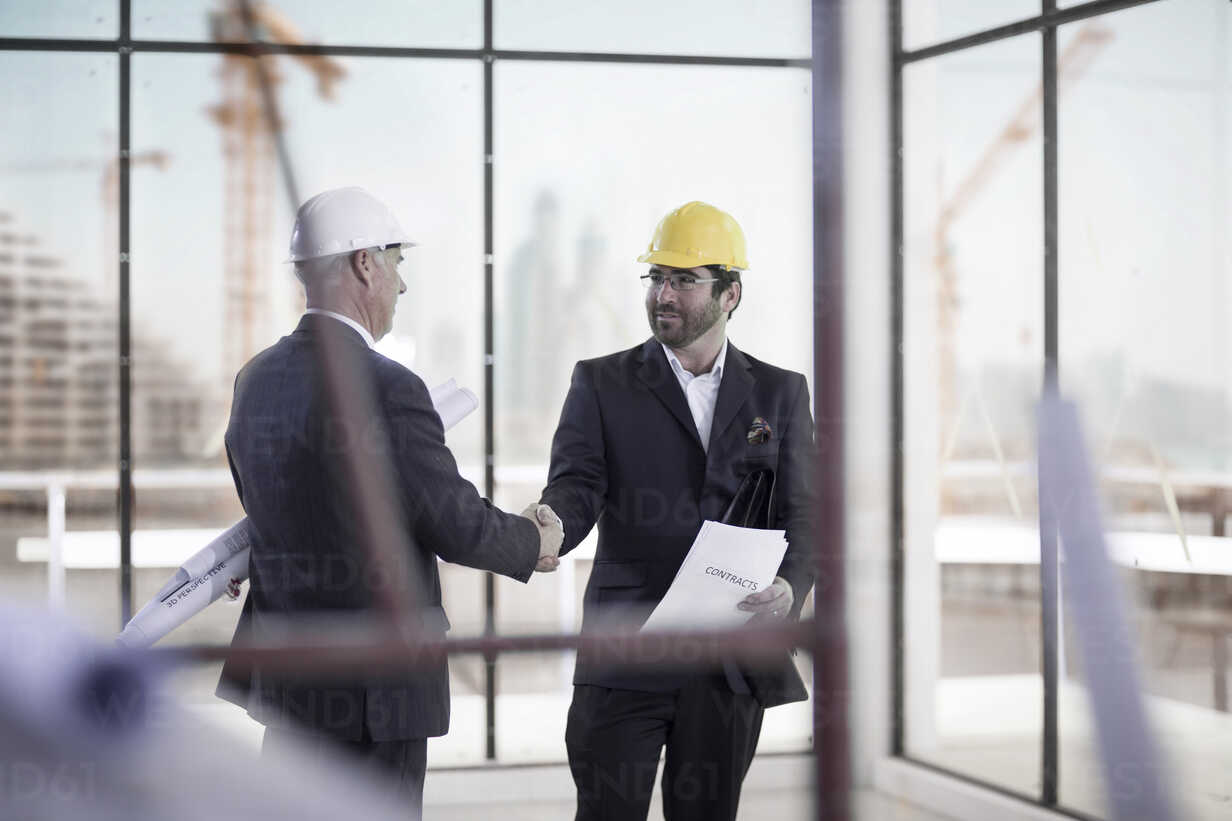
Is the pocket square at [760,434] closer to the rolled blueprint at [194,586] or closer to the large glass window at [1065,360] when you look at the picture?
the rolled blueprint at [194,586]

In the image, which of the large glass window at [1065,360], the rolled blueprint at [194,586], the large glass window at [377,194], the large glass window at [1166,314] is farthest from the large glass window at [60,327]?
the large glass window at [1166,314]

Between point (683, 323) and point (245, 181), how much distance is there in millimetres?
2021

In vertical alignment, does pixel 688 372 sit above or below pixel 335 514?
above

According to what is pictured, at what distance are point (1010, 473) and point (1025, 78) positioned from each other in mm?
1094

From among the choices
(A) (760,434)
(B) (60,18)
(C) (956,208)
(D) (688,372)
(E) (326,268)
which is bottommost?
(A) (760,434)

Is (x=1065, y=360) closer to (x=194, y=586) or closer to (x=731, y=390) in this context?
(x=731, y=390)

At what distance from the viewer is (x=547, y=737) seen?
3.60 m

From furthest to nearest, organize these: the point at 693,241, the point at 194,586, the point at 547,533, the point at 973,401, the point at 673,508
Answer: the point at 973,401 < the point at 693,241 < the point at 673,508 < the point at 547,533 < the point at 194,586

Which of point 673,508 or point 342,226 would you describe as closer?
point 342,226

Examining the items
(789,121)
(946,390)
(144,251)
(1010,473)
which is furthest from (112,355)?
(1010,473)

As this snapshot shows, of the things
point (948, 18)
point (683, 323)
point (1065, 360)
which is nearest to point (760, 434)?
point (683, 323)

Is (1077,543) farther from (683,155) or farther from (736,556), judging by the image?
(683,155)

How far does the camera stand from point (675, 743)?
192 cm

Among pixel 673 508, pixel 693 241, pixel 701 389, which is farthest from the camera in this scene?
pixel 693 241
